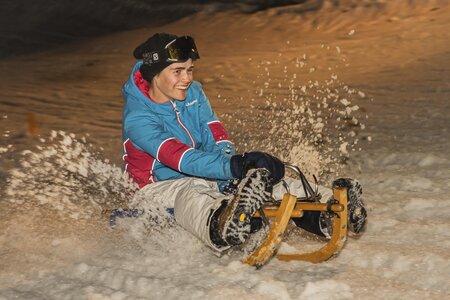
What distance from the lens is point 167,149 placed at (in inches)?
161

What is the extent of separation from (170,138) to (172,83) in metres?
0.34

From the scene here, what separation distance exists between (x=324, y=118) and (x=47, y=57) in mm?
6646

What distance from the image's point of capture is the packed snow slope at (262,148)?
380 cm

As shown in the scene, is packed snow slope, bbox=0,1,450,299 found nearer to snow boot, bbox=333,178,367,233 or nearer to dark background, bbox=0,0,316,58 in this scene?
snow boot, bbox=333,178,367,233

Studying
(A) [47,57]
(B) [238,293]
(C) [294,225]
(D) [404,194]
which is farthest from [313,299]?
(A) [47,57]

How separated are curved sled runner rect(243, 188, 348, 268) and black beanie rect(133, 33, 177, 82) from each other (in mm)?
1027

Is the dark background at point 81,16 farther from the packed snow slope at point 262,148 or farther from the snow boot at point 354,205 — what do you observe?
the snow boot at point 354,205

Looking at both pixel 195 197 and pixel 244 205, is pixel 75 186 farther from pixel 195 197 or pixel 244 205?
pixel 244 205

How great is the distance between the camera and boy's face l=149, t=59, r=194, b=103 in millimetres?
4293

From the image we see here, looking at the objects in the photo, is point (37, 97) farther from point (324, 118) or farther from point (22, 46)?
point (22, 46)

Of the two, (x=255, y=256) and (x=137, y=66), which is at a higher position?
(x=137, y=66)

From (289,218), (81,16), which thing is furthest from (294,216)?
(81,16)

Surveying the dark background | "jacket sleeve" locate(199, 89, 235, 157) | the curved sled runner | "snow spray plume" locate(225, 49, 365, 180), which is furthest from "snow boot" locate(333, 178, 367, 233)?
the dark background

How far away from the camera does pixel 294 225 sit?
449 centimetres
